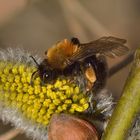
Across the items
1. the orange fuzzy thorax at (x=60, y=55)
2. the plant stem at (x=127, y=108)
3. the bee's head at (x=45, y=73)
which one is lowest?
the plant stem at (x=127, y=108)

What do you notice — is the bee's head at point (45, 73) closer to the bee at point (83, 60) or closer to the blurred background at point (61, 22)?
the bee at point (83, 60)

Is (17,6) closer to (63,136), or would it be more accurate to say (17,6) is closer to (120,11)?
(120,11)

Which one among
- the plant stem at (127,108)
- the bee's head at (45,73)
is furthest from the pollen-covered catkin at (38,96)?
the plant stem at (127,108)

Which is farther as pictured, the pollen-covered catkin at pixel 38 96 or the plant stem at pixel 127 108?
the pollen-covered catkin at pixel 38 96

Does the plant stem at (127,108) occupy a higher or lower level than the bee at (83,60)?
lower

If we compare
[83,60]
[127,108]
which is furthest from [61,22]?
[127,108]

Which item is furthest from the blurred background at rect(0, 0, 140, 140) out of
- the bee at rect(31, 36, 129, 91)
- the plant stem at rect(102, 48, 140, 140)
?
the plant stem at rect(102, 48, 140, 140)

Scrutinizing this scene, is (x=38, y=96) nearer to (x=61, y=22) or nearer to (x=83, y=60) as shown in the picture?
(x=83, y=60)

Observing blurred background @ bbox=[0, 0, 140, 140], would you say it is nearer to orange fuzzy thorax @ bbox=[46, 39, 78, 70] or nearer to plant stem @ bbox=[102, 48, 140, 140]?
orange fuzzy thorax @ bbox=[46, 39, 78, 70]
